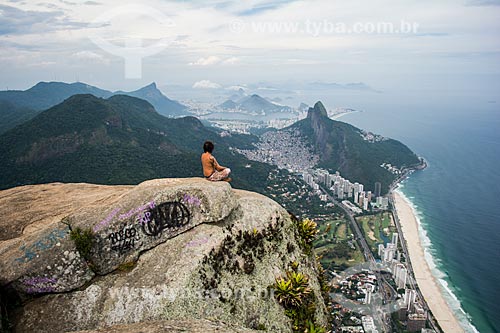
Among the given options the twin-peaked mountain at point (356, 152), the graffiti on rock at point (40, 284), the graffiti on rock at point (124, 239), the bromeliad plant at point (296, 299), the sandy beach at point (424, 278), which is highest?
the graffiti on rock at point (124, 239)

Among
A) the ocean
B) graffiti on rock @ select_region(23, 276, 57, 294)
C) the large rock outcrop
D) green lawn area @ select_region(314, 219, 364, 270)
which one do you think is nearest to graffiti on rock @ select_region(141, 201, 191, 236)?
the large rock outcrop

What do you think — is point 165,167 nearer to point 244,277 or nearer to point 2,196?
point 2,196

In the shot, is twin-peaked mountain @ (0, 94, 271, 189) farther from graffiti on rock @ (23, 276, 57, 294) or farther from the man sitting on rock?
graffiti on rock @ (23, 276, 57, 294)

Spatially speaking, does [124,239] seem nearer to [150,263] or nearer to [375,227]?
[150,263]

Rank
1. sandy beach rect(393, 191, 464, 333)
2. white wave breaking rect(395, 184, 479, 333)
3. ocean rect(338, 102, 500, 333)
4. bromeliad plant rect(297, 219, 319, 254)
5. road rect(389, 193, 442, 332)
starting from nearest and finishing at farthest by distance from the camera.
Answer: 1. bromeliad plant rect(297, 219, 319, 254)
2. road rect(389, 193, 442, 332)
3. sandy beach rect(393, 191, 464, 333)
4. white wave breaking rect(395, 184, 479, 333)
5. ocean rect(338, 102, 500, 333)

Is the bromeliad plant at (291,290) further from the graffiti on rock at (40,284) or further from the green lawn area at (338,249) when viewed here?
the green lawn area at (338,249)

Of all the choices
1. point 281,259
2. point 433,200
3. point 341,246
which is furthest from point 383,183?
point 281,259

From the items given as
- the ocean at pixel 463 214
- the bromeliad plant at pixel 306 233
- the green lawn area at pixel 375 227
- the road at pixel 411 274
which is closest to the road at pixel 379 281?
the green lawn area at pixel 375 227
